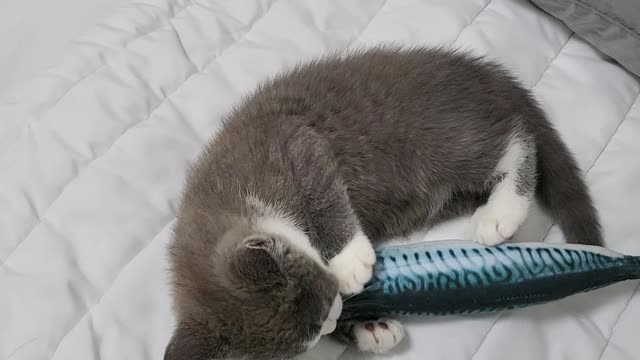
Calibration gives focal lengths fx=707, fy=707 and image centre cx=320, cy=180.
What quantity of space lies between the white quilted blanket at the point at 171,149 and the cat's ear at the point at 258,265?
25 centimetres

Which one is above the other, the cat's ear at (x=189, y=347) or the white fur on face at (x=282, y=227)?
the white fur on face at (x=282, y=227)

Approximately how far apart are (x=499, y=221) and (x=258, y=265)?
474 millimetres

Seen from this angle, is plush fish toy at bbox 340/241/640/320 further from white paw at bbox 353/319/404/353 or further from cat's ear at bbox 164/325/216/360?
cat's ear at bbox 164/325/216/360

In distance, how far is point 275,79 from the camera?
1418 millimetres

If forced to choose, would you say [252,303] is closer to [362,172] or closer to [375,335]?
[375,335]

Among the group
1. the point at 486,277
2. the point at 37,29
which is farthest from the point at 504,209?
the point at 37,29

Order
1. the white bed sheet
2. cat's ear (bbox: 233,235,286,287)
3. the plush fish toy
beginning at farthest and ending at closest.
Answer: the white bed sheet → the plush fish toy → cat's ear (bbox: 233,235,286,287)

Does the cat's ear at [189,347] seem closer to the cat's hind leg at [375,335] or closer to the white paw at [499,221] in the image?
the cat's hind leg at [375,335]

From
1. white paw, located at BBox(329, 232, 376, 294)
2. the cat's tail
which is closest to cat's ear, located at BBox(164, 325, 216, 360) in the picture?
white paw, located at BBox(329, 232, 376, 294)

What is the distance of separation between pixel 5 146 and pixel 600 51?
49.5 inches

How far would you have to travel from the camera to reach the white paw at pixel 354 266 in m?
1.17

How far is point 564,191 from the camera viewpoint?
4.27 ft

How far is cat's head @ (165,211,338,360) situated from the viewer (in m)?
1.03

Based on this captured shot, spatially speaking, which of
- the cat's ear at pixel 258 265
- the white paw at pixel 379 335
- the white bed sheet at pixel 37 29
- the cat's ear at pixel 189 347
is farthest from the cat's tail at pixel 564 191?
the white bed sheet at pixel 37 29
